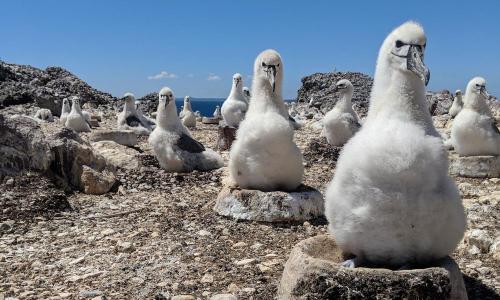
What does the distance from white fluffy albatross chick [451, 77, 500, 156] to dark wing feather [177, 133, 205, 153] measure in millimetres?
4714

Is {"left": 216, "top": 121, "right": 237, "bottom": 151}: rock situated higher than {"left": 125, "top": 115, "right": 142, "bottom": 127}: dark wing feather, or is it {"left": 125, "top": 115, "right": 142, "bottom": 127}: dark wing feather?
{"left": 125, "top": 115, "right": 142, "bottom": 127}: dark wing feather

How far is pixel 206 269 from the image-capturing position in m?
5.07

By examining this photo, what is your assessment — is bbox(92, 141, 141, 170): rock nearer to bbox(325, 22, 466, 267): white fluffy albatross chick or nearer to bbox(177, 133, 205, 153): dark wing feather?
bbox(177, 133, 205, 153): dark wing feather

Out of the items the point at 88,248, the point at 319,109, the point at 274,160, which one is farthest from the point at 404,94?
the point at 319,109

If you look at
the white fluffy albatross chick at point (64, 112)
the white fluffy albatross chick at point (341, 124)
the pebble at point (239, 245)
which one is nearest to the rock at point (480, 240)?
the pebble at point (239, 245)

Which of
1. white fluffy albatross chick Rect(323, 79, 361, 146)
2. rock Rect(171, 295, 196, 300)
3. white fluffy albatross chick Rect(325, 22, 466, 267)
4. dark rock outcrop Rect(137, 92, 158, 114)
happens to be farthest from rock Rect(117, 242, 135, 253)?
dark rock outcrop Rect(137, 92, 158, 114)

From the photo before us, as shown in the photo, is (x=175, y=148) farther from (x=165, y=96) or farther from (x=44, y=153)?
(x=44, y=153)

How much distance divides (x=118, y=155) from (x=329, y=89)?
Result: 21.9 m

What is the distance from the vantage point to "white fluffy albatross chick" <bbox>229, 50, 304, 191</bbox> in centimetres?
654

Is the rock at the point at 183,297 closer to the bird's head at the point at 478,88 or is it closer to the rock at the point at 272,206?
the rock at the point at 272,206

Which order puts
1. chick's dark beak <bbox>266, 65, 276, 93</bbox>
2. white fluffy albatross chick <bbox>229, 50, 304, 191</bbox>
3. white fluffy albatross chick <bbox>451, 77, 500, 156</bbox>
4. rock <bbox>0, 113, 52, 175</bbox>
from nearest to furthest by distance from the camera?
1. white fluffy albatross chick <bbox>229, 50, 304, 191</bbox>
2. chick's dark beak <bbox>266, 65, 276, 93</bbox>
3. rock <bbox>0, 113, 52, 175</bbox>
4. white fluffy albatross chick <bbox>451, 77, 500, 156</bbox>

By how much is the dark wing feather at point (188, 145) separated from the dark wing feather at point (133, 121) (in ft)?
22.4

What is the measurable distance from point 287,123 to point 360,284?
3.45m

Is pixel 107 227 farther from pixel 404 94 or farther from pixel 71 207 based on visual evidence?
pixel 404 94
